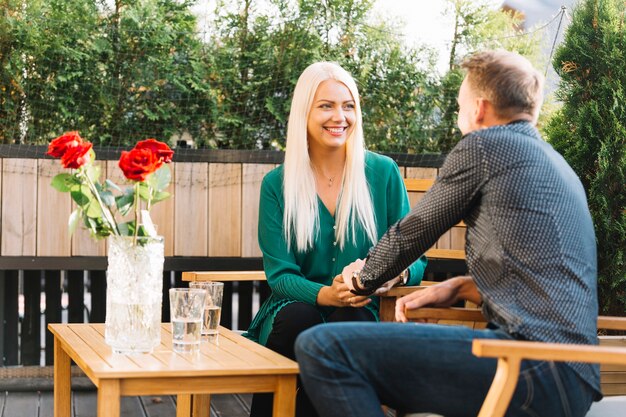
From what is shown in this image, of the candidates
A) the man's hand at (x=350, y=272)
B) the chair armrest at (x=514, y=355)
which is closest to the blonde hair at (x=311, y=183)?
the man's hand at (x=350, y=272)

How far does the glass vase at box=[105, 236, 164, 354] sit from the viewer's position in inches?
88.4

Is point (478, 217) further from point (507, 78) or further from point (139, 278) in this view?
point (139, 278)

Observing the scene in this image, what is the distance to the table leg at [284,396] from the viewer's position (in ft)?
6.97

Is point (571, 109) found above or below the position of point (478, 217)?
above

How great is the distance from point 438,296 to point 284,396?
0.49 metres

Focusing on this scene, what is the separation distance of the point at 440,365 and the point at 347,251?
1.16 meters

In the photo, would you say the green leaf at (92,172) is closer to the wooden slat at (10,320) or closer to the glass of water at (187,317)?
the glass of water at (187,317)

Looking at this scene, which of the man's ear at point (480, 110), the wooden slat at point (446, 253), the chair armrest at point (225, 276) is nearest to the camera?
the man's ear at point (480, 110)

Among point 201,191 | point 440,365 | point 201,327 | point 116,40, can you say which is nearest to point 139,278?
point 201,327

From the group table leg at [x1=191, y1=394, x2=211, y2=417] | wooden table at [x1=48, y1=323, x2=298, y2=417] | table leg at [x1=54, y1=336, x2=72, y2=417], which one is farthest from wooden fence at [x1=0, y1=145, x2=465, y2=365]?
wooden table at [x1=48, y1=323, x2=298, y2=417]

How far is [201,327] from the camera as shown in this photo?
93.5 inches

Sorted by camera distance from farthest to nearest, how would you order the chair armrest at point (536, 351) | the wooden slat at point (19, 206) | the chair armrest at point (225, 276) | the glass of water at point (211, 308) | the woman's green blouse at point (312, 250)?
the wooden slat at point (19, 206) → the chair armrest at point (225, 276) → the woman's green blouse at point (312, 250) → the glass of water at point (211, 308) → the chair armrest at point (536, 351)

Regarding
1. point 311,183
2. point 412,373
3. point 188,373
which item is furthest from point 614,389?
point 188,373

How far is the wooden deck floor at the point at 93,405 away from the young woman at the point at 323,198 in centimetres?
106
